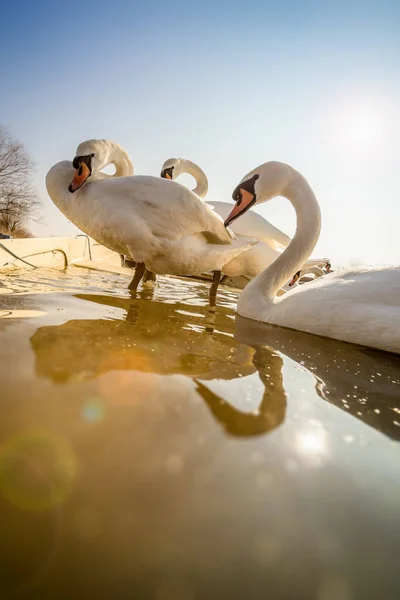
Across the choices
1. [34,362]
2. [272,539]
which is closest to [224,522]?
[272,539]

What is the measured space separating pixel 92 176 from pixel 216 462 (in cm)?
325

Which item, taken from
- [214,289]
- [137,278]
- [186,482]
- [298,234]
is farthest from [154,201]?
[186,482]

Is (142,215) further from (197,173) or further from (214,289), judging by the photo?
(197,173)

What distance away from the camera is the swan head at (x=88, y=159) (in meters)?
3.04

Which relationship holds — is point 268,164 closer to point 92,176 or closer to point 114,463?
point 92,176

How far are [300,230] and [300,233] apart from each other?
25mm

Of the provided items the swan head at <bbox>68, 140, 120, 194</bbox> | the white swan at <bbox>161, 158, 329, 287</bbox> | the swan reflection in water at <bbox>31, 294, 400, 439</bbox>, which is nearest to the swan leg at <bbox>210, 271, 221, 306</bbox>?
the white swan at <bbox>161, 158, 329, 287</bbox>

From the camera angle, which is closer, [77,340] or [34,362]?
[34,362]

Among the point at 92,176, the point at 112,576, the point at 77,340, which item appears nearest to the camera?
the point at 112,576

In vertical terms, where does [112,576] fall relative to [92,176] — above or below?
below

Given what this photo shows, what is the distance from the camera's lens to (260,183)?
2.86 m

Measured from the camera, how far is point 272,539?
0.43 m

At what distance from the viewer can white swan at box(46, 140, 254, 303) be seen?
2781 mm

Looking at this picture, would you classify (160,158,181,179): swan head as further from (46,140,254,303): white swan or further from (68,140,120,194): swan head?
(46,140,254,303): white swan
